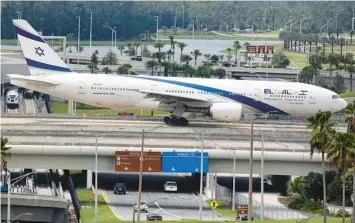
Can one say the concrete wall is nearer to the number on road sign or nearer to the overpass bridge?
the overpass bridge

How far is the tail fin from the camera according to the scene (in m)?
110

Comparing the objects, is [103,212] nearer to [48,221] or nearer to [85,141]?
[48,221]

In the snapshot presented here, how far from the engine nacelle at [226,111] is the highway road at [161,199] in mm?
6155

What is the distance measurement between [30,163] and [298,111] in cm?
2391

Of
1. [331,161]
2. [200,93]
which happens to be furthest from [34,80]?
[331,161]

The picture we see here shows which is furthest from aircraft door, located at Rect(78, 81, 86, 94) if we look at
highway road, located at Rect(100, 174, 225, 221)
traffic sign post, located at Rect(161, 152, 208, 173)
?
traffic sign post, located at Rect(161, 152, 208, 173)

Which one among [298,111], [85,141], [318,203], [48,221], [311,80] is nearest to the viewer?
[48,221]

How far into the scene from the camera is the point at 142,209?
86.4m

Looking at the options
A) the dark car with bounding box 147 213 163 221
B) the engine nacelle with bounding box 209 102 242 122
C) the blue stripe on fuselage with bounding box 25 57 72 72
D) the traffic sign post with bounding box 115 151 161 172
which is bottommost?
the dark car with bounding box 147 213 163 221

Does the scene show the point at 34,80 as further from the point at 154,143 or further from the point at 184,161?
the point at 184,161

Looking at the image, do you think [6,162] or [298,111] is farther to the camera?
[298,111]

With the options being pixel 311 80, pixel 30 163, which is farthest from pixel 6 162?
pixel 311 80

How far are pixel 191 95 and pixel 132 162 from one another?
16.4 metres

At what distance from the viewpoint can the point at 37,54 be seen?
111 metres
